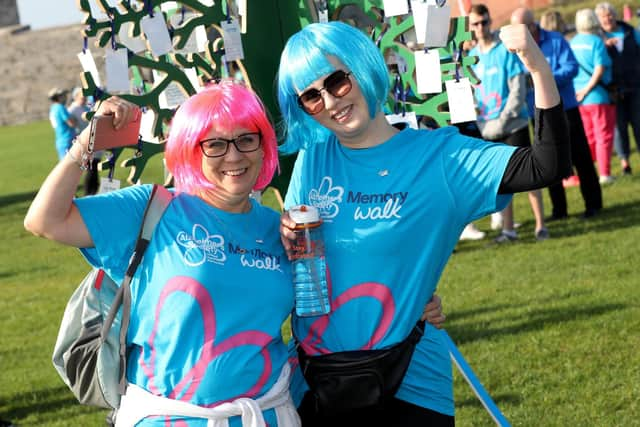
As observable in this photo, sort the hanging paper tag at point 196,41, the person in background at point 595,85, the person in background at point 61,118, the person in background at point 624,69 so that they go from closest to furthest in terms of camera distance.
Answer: the hanging paper tag at point 196,41, the person in background at point 595,85, the person in background at point 624,69, the person in background at point 61,118

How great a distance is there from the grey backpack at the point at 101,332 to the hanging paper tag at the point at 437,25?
1079 millimetres

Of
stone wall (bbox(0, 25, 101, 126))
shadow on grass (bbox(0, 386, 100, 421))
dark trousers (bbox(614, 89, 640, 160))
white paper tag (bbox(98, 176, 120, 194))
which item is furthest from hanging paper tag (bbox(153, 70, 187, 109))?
stone wall (bbox(0, 25, 101, 126))

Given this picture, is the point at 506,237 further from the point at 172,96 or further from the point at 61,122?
the point at 61,122

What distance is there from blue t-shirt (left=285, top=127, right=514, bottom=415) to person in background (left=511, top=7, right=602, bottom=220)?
19.3 feet

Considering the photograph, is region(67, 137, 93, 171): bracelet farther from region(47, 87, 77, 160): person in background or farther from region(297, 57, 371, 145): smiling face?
region(47, 87, 77, 160): person in background

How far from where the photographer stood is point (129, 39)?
315 cm

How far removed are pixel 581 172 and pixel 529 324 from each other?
3143 mm

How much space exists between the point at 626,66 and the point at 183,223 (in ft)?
28.9

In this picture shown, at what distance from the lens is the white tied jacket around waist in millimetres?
2438

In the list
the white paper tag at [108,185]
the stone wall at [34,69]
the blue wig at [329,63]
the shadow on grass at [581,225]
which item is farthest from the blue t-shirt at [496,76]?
the stone wall at [34,69]

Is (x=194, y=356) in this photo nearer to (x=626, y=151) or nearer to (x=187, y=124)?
(x=187, y=124)

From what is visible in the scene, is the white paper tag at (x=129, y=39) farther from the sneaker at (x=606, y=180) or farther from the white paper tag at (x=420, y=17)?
the sneaker at (x=606, y=180)

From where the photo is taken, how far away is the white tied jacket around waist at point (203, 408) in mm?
2438

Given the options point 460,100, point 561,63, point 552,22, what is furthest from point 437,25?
point 552,22
